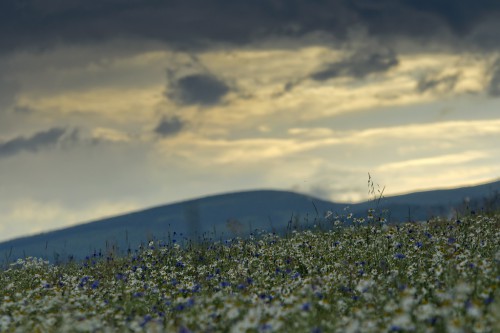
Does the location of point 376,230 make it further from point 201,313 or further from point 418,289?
point 201,313

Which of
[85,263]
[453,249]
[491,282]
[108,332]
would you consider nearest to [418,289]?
[491,282]

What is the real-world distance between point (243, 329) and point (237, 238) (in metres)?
13.1

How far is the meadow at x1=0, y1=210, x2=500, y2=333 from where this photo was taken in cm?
1053

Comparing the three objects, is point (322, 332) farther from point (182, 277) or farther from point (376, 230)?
point (376, 230)

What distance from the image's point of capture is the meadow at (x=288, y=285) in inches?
415

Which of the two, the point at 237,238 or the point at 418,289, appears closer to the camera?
the point at 418,289

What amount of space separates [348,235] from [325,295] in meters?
7.35

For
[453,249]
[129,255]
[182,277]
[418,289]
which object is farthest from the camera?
[129,255]

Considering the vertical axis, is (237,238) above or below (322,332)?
above

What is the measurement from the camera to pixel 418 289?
520 inches

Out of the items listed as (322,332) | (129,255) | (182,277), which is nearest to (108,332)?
(322,332)

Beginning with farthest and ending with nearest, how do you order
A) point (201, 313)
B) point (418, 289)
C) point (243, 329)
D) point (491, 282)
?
point (418, 289), point (491, 282), point (201, 313), point (243, 329)

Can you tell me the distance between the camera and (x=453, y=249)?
15836 millimetres

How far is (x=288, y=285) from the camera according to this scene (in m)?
14.1
